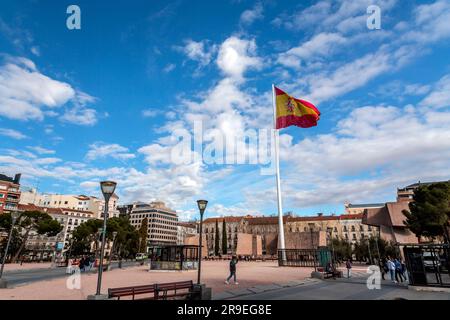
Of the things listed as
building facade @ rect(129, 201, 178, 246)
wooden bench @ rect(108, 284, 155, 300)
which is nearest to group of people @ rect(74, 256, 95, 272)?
wooden bench @ rect(108, 284, 155, 300)

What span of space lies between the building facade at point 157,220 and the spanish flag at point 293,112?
8719 cm

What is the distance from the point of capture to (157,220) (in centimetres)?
11012

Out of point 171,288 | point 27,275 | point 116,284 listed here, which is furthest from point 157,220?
point 171,288

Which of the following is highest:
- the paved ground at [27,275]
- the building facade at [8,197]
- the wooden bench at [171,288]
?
the building facade at [8,197]

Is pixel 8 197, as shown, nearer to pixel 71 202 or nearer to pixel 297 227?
pixel 71 202

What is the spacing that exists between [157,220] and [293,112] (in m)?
91.7

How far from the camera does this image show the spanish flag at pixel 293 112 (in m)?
27.4

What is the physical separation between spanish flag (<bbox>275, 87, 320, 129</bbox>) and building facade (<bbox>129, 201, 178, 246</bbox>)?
8719 cm

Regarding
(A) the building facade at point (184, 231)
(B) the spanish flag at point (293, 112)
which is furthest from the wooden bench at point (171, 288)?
(A) the building facade at point (184, 231)

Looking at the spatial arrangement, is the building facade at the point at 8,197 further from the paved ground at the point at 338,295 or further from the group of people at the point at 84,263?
the paved ground at the point at 338,295

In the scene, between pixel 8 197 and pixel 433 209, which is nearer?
pixel 433 209

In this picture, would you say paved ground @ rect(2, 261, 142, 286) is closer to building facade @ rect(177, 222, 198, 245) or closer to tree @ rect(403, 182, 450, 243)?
tree @ rect(403, 182, 450, 243)

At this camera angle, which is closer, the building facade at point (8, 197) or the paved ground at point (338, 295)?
the paved ground at point (338, 295)
